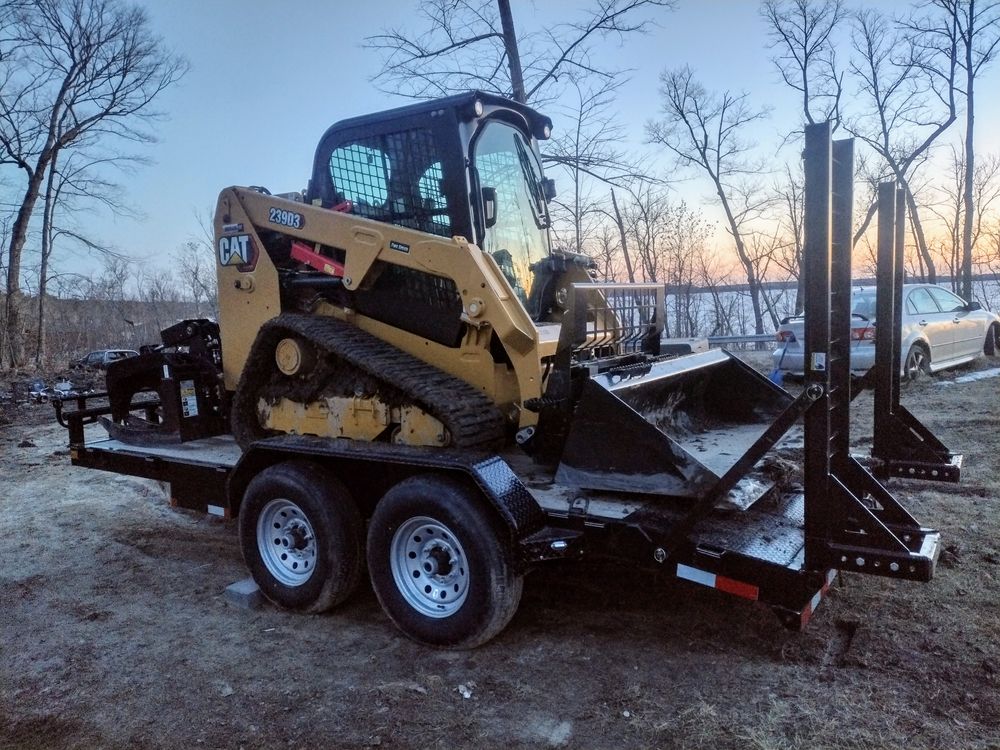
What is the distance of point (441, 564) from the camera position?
3.95 metres

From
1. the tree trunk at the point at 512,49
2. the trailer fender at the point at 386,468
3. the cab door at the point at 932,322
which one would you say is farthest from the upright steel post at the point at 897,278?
the tree trunk at the point at 512,49

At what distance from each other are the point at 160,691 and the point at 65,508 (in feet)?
15.2

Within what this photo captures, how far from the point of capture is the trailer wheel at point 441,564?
3.72m

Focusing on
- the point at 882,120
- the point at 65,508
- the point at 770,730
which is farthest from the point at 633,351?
the point at 882,120

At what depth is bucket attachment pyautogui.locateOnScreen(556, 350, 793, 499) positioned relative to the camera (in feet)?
12.3

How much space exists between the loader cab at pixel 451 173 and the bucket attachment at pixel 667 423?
4.41 feet

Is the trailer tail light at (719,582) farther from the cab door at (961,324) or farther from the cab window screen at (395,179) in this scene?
the cab door at (961,324)

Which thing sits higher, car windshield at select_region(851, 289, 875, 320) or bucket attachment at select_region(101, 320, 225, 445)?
car windshield at select_region(851, 289, 875, 320)

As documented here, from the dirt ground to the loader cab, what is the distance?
2382 millimetres

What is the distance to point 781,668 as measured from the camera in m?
3.50

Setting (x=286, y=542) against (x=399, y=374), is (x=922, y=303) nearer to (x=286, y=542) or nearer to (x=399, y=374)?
(x=399, y=374)

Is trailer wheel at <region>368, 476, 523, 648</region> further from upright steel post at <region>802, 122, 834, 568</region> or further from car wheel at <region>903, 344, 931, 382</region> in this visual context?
car wheel at <region>903, 344, 931, 382</region>

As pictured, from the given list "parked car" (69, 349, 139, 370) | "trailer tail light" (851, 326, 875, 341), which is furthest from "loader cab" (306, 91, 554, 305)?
"parked car" (69, 349, 139, 370)

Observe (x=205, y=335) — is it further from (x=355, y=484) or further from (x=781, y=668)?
(x=781, y=668)
